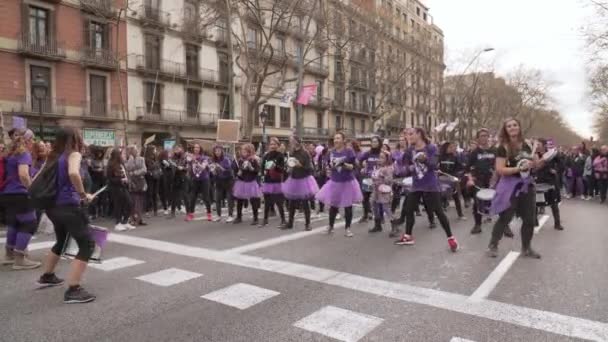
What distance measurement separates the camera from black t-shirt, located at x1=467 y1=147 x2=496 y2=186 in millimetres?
9250

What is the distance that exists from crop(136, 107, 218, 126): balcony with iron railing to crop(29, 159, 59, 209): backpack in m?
28.2

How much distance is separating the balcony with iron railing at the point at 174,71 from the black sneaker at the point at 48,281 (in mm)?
28596

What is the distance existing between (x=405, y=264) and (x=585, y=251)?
299 centimetres

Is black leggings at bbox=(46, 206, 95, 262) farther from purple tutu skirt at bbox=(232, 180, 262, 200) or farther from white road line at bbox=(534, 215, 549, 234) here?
white road line at bbox=(534, 215, 549, 234)

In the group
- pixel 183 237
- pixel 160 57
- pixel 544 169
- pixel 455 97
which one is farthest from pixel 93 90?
pixel 455 97

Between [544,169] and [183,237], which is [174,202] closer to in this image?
[183,237]

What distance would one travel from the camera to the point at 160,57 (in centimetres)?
3319

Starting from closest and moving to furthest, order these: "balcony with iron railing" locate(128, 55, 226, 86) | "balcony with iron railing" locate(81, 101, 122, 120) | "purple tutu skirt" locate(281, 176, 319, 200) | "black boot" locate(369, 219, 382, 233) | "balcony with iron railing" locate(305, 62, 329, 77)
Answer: "black boot" locate(369, 219, 382, 233), "purple tutu skirt" locate(281, 176, 319, 200), "balcony with iron railing" locate(81, 101, 122, 120), "balcony with iron railing" locate(128, 55, 226, 86), "balcony with iron railing" locate(305, 62, 329, 77)

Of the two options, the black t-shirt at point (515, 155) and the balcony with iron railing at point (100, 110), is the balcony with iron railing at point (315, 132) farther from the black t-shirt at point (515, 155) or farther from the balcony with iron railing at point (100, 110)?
the black t-shirt at point (515, 155)

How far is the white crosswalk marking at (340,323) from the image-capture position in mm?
3774

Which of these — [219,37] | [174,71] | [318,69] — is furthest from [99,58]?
[318,69]

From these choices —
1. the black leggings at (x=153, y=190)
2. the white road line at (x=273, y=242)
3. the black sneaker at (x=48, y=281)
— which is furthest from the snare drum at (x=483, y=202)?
the black leggings at (x=153, y=190)

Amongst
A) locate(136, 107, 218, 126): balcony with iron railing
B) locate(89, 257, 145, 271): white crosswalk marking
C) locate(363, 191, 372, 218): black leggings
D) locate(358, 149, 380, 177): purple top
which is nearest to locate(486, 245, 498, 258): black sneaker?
locate(358, 149, 380, 177): purple top

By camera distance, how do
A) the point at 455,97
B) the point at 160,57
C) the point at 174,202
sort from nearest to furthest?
1. the point at 174,202
2. the point at 160,57
3. the point at 455,97
